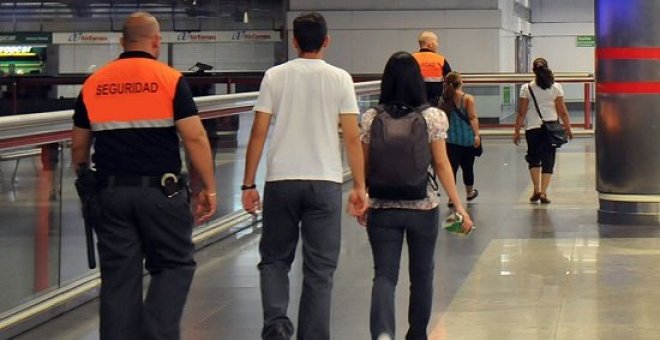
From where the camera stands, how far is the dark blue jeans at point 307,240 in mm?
6473

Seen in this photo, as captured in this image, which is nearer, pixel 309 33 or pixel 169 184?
pixel 169 184

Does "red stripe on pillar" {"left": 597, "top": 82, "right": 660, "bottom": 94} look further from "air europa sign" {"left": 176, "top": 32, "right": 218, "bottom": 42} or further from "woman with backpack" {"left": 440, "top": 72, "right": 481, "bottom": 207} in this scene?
"air europa sign" {"left": 176, "top": 32, "right": 218, "bottom": 42}

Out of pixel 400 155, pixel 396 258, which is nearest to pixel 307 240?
pixel 396 258

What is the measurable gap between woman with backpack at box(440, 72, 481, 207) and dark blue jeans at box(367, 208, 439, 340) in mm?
6441

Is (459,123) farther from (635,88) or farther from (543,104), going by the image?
(635,88)

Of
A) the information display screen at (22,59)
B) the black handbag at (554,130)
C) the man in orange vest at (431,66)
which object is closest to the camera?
the man in orange vest at (431,66)

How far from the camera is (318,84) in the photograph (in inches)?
254

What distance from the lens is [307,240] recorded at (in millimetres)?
6512

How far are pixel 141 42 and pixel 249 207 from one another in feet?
3.86

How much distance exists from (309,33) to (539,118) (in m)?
7.92

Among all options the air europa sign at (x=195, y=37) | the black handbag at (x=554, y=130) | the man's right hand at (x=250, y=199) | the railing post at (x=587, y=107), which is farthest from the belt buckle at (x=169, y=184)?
the air europa sign at (x=195, y=37)

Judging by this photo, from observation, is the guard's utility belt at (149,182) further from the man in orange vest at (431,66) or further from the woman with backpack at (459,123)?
the woman with backpack at (459,123)

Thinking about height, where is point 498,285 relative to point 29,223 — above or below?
below

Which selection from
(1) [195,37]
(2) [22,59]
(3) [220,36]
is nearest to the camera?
(1) [195,37]
